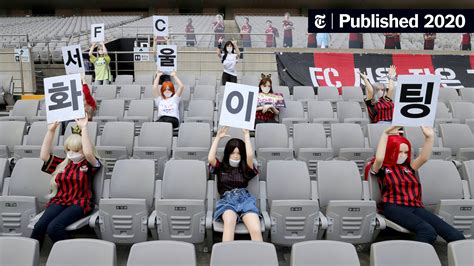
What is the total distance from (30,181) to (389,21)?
18.7ft

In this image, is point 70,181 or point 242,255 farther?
point 70,181

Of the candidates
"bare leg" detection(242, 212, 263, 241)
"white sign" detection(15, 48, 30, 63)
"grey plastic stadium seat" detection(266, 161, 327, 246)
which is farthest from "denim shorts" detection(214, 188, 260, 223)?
"white sign" detection(15, 48, 30, 63)

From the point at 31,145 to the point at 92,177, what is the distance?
5.46ft

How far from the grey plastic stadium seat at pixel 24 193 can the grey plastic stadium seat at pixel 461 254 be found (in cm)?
335

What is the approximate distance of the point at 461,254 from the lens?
2797 mm

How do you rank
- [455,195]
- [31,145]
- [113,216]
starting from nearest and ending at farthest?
[113,216]
[455,195]
[31,145]

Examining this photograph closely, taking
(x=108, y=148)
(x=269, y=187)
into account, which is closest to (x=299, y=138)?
(x=269, y=187)

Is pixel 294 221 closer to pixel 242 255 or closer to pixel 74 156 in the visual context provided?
pixel 242 255

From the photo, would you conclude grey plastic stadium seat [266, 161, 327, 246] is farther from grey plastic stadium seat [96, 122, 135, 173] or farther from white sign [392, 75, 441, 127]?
grey plastic stadium seat [96, 122, 135, 173]

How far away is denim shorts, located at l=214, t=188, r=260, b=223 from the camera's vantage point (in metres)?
3.85

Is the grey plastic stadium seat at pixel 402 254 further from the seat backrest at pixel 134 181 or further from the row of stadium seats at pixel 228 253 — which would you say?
the seat backrest at pixel 134 181

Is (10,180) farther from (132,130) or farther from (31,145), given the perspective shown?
(132,130)

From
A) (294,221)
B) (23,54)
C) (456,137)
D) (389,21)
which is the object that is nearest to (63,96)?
(294,221)

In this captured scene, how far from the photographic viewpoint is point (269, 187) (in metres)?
4.30
